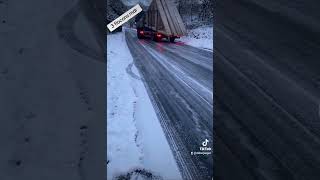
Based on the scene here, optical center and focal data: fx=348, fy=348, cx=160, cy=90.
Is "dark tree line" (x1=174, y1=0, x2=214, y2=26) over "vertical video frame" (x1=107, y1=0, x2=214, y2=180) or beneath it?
over

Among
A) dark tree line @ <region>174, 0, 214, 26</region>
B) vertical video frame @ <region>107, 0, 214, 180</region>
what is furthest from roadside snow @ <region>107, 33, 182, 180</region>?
dark tree line @ <region>174, 0, 214, 26</region>

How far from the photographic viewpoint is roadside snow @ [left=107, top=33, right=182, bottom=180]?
1.61 metres

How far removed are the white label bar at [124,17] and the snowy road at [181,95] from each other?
0.14 metres

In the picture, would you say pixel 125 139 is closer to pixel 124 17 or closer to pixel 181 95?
pixel 124 17

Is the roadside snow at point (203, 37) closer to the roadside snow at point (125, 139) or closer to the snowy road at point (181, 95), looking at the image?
the snowy road at point (181, 95)

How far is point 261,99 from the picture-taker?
1.40 meters

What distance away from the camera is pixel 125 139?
1.70 m

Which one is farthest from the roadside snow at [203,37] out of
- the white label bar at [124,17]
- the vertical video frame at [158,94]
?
the white label bar at [124,17]

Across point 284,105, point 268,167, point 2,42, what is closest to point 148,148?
point 268,167

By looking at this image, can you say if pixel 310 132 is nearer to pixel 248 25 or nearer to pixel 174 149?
pixel 248 25

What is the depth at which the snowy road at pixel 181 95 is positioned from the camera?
1.67 meters

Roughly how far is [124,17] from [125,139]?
1.93 feet

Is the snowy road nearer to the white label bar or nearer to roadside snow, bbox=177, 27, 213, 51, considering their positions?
roadside snow, bbox=177, 27, 213, 51

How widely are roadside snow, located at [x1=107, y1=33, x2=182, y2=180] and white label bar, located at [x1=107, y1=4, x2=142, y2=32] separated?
5 cm
